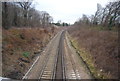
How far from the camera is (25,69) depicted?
18703mm

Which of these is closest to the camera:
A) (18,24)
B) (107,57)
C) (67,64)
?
(107,57)

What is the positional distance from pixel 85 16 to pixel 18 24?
28706mm

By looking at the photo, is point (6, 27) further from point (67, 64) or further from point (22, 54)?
point (67, 64)

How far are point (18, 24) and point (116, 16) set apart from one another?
895 inches

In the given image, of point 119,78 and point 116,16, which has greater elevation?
point 116,16

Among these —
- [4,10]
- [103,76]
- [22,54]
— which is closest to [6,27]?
[4,10]

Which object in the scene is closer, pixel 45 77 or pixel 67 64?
pixel 45 77

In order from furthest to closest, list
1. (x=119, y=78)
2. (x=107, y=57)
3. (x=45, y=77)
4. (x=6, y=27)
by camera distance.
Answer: (x=6, y=27) < (x=107, y=57) < (x=45, y=77) < (x=119, y=78)

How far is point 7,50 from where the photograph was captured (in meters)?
23.4

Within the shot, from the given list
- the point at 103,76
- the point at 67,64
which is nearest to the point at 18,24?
the point at 67,64

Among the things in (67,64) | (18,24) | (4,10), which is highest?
(4,10)

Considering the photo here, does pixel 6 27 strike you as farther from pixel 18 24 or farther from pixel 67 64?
pixel 67 64

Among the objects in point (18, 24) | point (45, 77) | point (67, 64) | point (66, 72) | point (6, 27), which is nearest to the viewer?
point (45, 77)

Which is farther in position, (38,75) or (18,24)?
(18,24)
